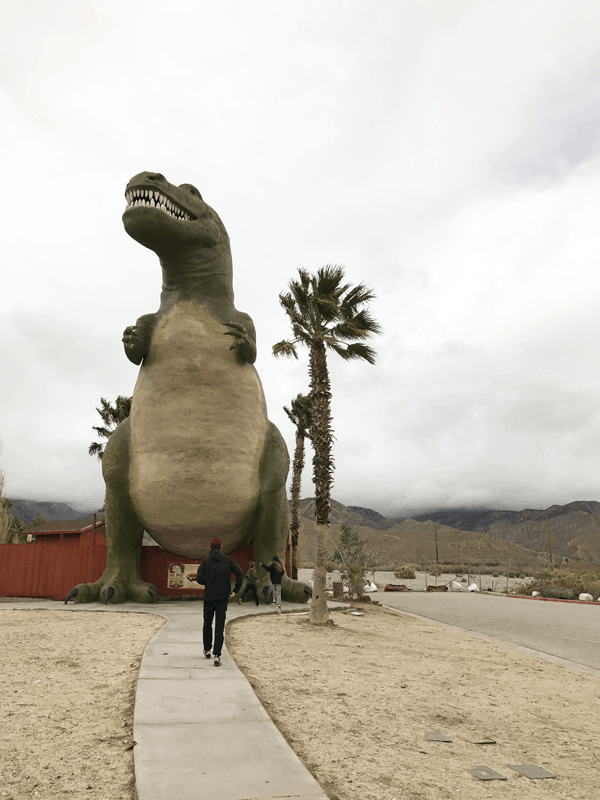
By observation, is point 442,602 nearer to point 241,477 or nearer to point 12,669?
point 241,477

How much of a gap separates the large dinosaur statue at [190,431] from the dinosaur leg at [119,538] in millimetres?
17

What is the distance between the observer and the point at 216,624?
4789 millimetres

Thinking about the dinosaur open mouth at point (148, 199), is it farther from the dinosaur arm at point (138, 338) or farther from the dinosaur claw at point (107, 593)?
the dinosaur claw at point (107, 593)

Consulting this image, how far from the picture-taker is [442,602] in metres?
14.8

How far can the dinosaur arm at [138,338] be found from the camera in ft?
29.7

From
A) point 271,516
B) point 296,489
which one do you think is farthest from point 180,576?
point 296,489

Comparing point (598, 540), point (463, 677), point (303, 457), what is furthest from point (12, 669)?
point (598, 540)

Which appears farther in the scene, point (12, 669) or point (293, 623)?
point (293, 623)

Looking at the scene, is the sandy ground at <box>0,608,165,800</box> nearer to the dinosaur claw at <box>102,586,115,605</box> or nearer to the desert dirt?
the desert dirt

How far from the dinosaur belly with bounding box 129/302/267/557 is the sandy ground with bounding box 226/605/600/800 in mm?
2190

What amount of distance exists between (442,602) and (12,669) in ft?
40.6

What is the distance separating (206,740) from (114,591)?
6951 mm

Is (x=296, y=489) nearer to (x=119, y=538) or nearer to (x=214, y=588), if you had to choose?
(x=119, y=538)

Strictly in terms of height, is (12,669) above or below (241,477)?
below
